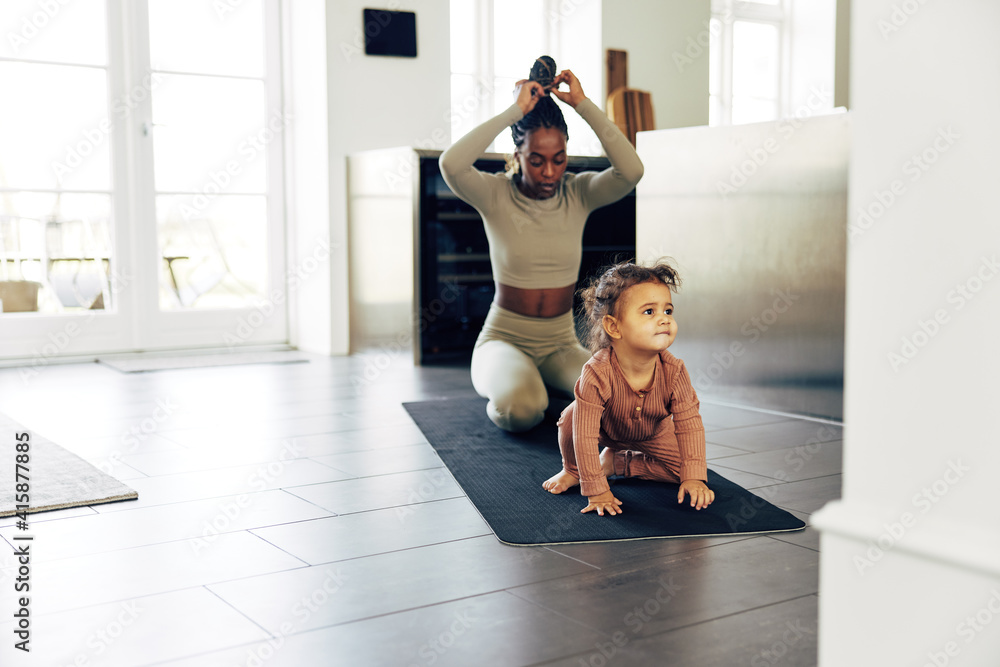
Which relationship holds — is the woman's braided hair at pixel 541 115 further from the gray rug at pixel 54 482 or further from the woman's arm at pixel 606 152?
the gray rug at pixel 54 482

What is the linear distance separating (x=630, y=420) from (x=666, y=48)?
4.49 m

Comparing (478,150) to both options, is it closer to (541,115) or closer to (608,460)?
(541,115)

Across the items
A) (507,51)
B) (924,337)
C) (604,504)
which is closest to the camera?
(924,337)

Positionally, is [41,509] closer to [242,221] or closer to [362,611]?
[362,611]

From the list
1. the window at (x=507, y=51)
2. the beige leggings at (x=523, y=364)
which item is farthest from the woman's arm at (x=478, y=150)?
the window at (x=507, y=51)

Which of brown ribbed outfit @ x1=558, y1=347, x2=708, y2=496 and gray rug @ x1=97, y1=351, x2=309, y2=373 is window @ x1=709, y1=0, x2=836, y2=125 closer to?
gray rug @ x1=97, y1=351, x2=309, y2=373

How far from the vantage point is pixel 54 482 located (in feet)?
7.57

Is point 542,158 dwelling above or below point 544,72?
below

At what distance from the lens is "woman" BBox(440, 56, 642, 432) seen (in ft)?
9.28

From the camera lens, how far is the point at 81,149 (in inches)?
186

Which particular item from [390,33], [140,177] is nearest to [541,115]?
[390,33]

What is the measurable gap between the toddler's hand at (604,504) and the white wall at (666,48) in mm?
4221

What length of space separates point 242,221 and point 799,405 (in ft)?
10.3

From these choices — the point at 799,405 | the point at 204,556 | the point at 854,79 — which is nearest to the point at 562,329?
the point at 799,405
